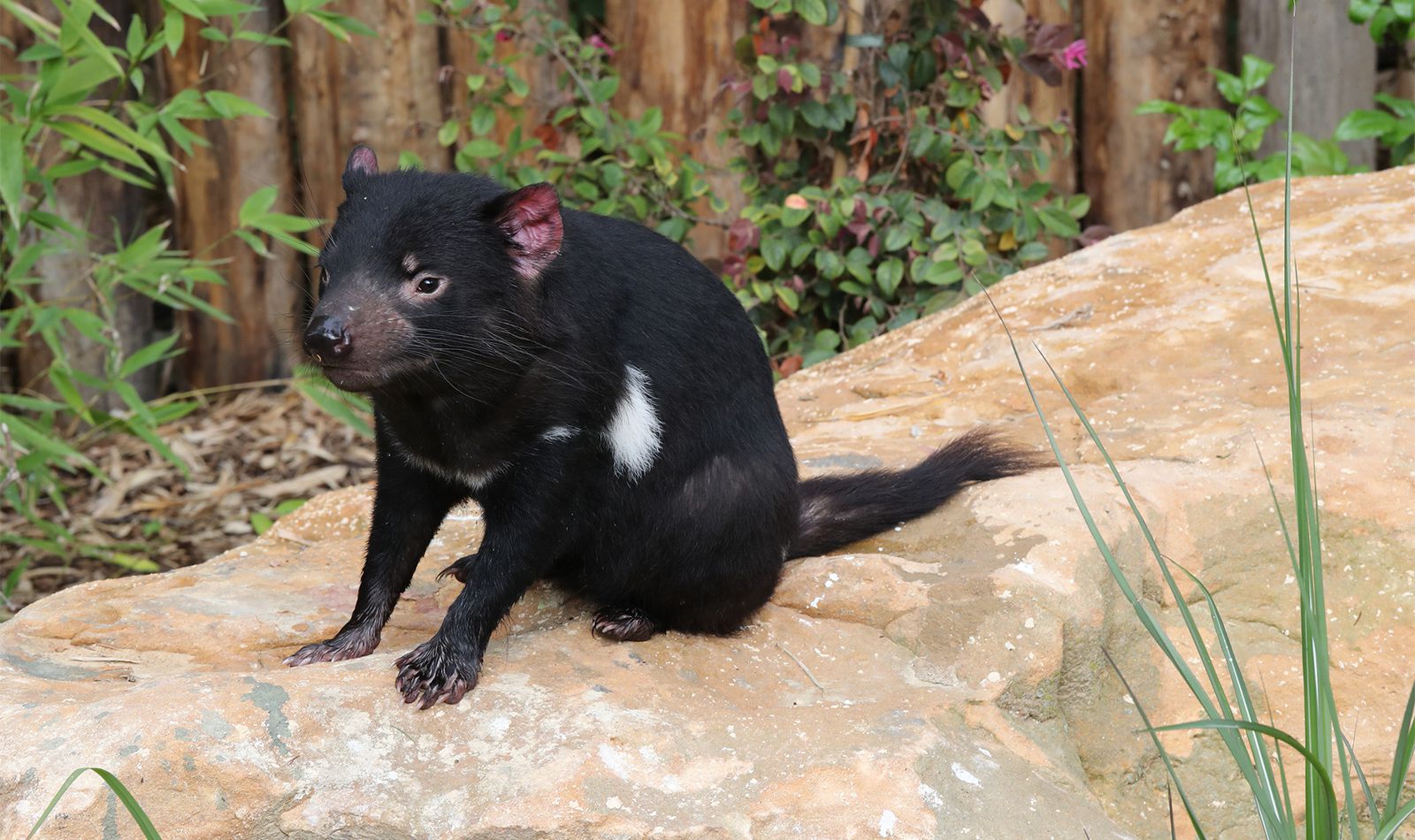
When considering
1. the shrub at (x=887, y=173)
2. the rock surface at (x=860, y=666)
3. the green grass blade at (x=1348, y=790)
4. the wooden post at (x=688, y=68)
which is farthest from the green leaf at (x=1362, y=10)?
the green grass blade at (x=1348, y=790)

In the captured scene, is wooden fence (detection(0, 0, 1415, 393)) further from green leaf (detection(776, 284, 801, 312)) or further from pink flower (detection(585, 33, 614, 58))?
green leaf (detection(776, 284, 801, 312))

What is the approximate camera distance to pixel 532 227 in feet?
7.88

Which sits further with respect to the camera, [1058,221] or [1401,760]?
[1058,221]

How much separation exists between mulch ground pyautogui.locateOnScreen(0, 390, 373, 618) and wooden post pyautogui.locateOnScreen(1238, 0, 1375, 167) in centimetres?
380

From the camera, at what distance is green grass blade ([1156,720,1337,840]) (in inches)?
61.3

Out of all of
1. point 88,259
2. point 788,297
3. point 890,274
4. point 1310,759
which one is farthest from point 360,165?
point 88,259

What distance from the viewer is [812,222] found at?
17.2 ft

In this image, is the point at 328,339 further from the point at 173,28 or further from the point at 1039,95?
the point at 1039,95

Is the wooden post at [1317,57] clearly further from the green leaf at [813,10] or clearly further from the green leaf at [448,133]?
the green leaf at [448,133]

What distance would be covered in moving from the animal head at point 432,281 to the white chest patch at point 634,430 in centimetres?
23

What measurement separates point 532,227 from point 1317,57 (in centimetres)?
412

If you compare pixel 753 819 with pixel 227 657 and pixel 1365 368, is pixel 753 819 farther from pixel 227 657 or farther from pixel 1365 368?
pixel 1365 368

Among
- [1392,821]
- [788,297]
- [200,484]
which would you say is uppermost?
[788,297]

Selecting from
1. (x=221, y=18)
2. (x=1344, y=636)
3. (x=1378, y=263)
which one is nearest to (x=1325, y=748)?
(x=1344, y=636)
